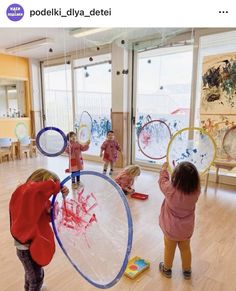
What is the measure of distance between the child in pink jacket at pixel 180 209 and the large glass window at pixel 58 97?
4.44 metres

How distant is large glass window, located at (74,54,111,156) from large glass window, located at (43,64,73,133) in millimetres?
301

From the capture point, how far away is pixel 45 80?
621 cm

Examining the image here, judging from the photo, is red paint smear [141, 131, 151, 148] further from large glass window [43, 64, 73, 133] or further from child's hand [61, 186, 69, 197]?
child's hand [61, 186, 69, 197]

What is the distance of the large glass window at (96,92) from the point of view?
190 inches

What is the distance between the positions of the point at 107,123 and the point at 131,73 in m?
1.08

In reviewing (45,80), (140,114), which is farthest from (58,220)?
(45,80)

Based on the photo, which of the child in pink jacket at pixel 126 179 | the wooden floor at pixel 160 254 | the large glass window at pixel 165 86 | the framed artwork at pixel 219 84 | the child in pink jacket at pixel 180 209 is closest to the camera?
the child in pink jacket at pixel 180 209

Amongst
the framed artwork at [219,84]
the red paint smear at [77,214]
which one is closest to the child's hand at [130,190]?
the framed artwork at [219,84]

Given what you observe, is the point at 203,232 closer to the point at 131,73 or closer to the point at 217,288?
the point at 217,288

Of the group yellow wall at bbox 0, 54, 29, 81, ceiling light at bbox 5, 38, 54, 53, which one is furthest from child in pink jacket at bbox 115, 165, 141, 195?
yellow wall at bbox 0, 54, 29, 81

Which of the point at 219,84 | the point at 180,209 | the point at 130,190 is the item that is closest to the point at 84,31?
the point at 219,84

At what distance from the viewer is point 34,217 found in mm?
1131

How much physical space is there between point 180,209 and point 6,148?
4.50 m
